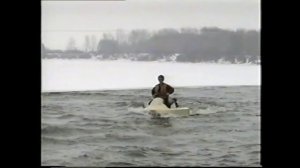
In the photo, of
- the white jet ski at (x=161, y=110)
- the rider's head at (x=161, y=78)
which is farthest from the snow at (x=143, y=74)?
the white jet ski at (x=161, y=110)

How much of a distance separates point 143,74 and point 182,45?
0.35 meters

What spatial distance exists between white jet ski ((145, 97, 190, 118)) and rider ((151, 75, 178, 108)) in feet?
0.10

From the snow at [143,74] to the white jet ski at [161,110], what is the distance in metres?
0.13

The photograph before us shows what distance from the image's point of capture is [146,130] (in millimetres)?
3055

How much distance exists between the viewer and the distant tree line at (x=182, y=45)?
307 cm

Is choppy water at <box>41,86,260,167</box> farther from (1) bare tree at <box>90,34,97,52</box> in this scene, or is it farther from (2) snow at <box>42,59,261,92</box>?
(1) bare tree at <box>90,34,97,52</box>

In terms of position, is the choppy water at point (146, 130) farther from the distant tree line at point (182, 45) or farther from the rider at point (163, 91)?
the distant tree line at point (182, 45)

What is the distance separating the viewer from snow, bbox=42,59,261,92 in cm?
307

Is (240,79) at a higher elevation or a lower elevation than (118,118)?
higher

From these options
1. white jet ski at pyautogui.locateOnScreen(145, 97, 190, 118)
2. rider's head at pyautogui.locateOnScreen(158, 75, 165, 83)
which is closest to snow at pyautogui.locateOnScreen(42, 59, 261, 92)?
rider's head at pyautogui.locateOnScreen(158, 75, 165, 83)
